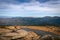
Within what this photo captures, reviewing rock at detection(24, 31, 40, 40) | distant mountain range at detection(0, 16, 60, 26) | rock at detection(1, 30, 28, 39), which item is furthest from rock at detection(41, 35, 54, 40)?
rock at detection(1, 30, 28, 39)

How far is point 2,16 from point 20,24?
51 cm

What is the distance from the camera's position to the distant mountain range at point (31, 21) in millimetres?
2906

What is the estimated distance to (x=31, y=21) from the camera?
2.92 meters

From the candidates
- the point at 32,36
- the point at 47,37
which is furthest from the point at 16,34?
the point at 47,37

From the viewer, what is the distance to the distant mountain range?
114 inches

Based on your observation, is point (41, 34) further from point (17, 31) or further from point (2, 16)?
point (2, 16)

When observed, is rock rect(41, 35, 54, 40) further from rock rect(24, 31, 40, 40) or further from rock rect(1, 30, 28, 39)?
rock rect(1, 30, 28, 39)

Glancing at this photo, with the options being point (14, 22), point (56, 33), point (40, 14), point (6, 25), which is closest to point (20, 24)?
point (14, 22)

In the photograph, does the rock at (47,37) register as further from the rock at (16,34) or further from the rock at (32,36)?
the rock at (16,34)

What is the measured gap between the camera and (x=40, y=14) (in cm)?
294

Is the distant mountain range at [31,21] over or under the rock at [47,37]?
over

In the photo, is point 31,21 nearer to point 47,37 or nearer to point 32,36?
point 32,36

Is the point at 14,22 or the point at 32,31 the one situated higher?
the point at 14,22

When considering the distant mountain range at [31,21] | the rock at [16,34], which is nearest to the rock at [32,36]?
the rock at [16,34]
